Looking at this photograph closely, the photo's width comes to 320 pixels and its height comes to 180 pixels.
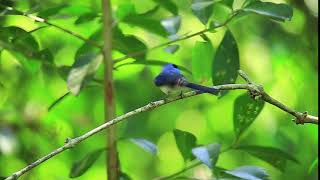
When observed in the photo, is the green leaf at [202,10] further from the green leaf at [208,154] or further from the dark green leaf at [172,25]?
the green leaf at [208,154]

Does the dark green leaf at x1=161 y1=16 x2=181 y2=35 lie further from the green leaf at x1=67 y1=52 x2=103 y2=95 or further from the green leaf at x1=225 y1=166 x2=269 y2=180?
the green leaf at x1=225 y1=166 x2=269 y2=180

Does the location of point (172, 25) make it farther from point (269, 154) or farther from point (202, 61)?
point (269, 154)

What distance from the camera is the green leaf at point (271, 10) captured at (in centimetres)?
81

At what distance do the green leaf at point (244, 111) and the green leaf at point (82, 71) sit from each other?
21cm

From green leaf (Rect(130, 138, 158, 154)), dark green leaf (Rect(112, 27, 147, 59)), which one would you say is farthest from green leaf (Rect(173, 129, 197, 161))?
dark green leaf (Rect(112, 27, 147, 59))

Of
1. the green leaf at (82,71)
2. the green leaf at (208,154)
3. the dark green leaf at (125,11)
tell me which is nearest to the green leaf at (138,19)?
the dark green leaf at (125,11)

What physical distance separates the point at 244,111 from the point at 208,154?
0.10m

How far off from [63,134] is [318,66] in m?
0.58

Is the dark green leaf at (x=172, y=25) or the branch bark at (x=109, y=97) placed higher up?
the dark green leaf at (x=172, y=25)

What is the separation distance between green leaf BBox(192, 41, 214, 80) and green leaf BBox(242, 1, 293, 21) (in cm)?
13

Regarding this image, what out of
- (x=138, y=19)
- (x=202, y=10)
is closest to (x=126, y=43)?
(x=138, y=19)

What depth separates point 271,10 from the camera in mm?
823

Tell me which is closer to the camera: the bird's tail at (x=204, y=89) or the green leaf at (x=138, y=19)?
the bird's tail at (x=204, y=89)

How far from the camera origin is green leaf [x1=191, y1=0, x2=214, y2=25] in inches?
32.9
